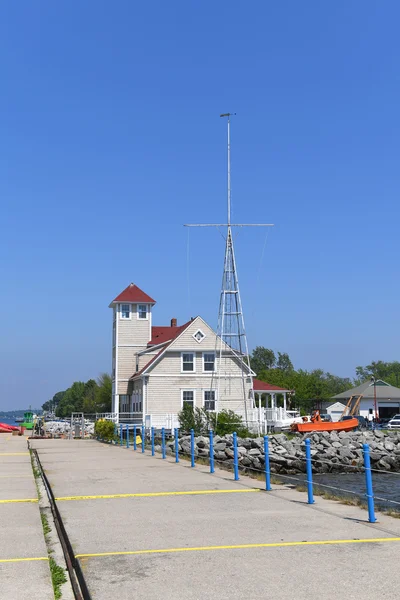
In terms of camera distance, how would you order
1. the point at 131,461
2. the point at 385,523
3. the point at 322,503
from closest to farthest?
the point at 385,523
the point at 322,503
the point at 131,461

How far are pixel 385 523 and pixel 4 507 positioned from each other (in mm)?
6994

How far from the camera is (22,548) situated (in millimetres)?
9109

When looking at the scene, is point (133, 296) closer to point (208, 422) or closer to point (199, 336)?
point (199, 336)

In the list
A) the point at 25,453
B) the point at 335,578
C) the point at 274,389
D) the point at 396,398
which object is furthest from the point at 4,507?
the point at 396,398

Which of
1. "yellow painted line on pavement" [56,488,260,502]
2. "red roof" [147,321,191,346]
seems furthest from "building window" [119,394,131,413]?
"yellow painted line on pavement" [56,488,260,502]

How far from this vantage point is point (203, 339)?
5222cm

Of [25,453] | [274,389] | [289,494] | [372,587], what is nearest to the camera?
[372,587]

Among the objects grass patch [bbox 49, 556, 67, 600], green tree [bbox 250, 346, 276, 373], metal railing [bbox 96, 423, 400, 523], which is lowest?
grass patch [bbox 49, 556, 67, 600]

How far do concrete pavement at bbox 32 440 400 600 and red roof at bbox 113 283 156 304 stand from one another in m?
40.3

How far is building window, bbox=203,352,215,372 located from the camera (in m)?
52.4

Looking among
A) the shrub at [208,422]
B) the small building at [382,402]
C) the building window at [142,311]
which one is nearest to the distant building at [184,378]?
the building window at [142,311]

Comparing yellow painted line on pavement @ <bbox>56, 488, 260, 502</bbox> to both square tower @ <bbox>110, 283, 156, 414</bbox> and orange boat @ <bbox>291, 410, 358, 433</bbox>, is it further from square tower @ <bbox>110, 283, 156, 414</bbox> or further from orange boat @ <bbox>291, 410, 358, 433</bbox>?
square tower @ <bbox>110, 283, 156, 414</bbox>

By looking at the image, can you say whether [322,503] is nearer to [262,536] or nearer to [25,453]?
[262,536]

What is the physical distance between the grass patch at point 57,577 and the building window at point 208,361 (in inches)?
1728
